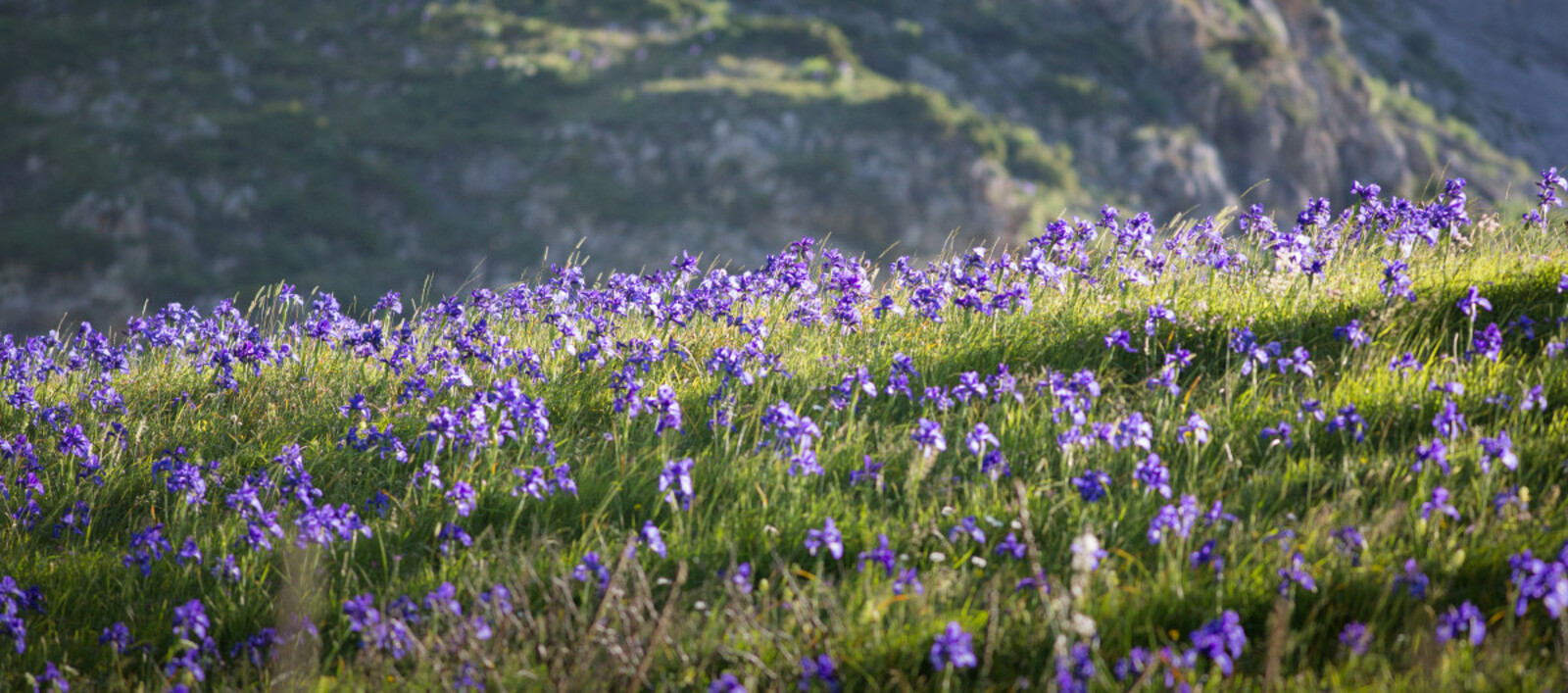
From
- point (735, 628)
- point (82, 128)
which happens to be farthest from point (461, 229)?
point (735, 628)

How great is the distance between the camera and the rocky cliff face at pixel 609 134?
40.3m

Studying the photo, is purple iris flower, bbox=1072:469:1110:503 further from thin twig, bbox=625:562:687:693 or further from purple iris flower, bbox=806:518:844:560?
thin twig, bbox=625:562:687:693

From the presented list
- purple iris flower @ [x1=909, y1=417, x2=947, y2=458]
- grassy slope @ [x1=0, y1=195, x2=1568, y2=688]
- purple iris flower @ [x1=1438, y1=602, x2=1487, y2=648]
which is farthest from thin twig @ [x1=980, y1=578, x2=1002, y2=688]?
purple iris flower @ [x1=1438, y1=602, x2=1487, y2=648]

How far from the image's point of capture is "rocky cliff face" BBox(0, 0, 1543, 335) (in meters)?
40.3

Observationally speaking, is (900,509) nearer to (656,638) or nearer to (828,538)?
(828,538)

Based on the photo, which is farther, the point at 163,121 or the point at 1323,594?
the point at 163,121

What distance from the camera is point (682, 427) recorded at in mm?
4375

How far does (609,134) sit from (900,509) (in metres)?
45.0

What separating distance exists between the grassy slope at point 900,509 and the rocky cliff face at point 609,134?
34.6m

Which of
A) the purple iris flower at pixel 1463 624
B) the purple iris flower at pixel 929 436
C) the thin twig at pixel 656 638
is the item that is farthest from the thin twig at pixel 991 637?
the purple iris flower at pixel 1463 624

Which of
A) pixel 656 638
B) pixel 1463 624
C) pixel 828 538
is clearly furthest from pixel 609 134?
pixel 1463 624

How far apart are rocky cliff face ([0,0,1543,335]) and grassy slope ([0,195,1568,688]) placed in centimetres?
3458

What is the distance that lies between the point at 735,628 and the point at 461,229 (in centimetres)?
4190

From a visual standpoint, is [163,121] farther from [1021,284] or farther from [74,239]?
[1021,284]
